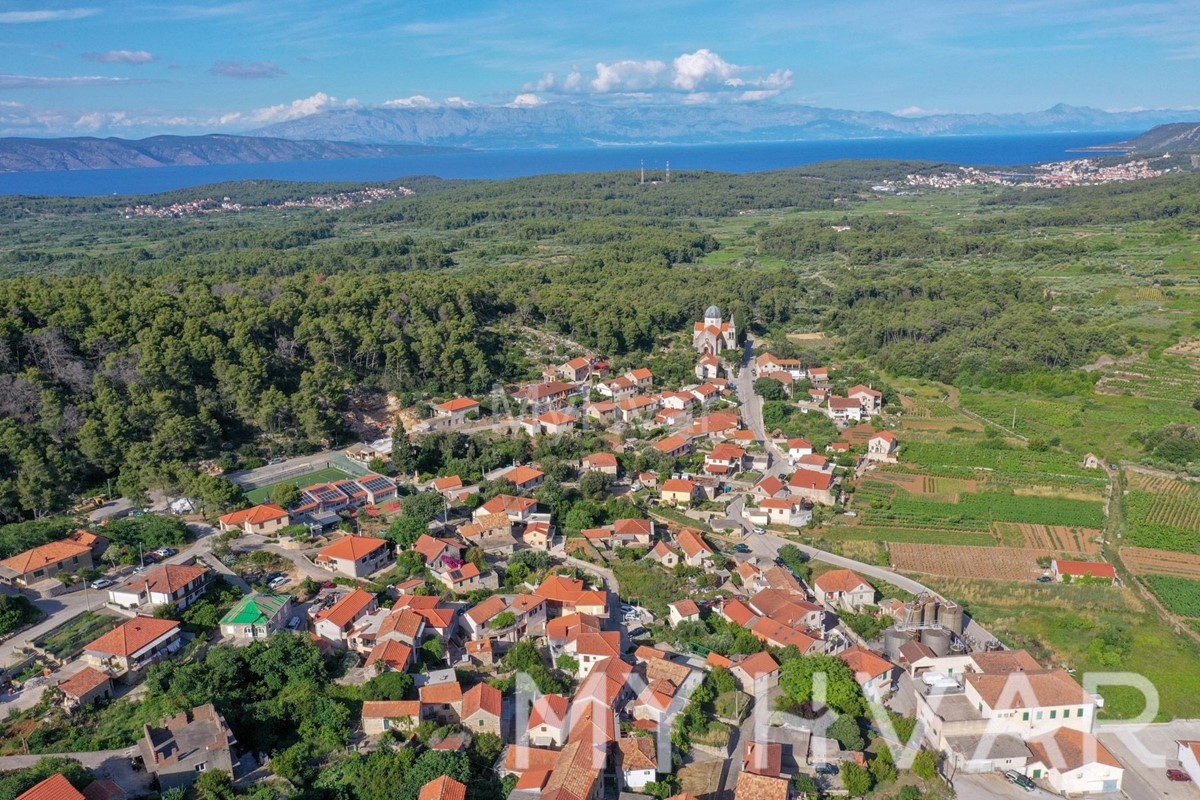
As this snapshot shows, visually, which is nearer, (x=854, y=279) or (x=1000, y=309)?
(x=1000, y=309)

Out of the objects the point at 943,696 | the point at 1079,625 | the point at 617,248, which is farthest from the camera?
the point at 617,248

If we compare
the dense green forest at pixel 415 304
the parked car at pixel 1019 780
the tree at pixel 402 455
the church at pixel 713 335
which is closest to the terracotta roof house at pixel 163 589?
the dense green forest at pixel 415 304

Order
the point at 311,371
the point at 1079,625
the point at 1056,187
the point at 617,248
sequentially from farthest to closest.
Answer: the point at 1056,187 < the point at 617,248 < the point at 311,371 < the point at 1079,625

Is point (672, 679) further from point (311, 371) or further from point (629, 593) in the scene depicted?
point (311, 371)

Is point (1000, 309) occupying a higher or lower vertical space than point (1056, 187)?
lower

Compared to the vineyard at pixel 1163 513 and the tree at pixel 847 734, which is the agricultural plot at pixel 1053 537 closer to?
the vineyard at pixel 1163 513

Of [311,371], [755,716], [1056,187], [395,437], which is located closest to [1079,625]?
[755,716]
